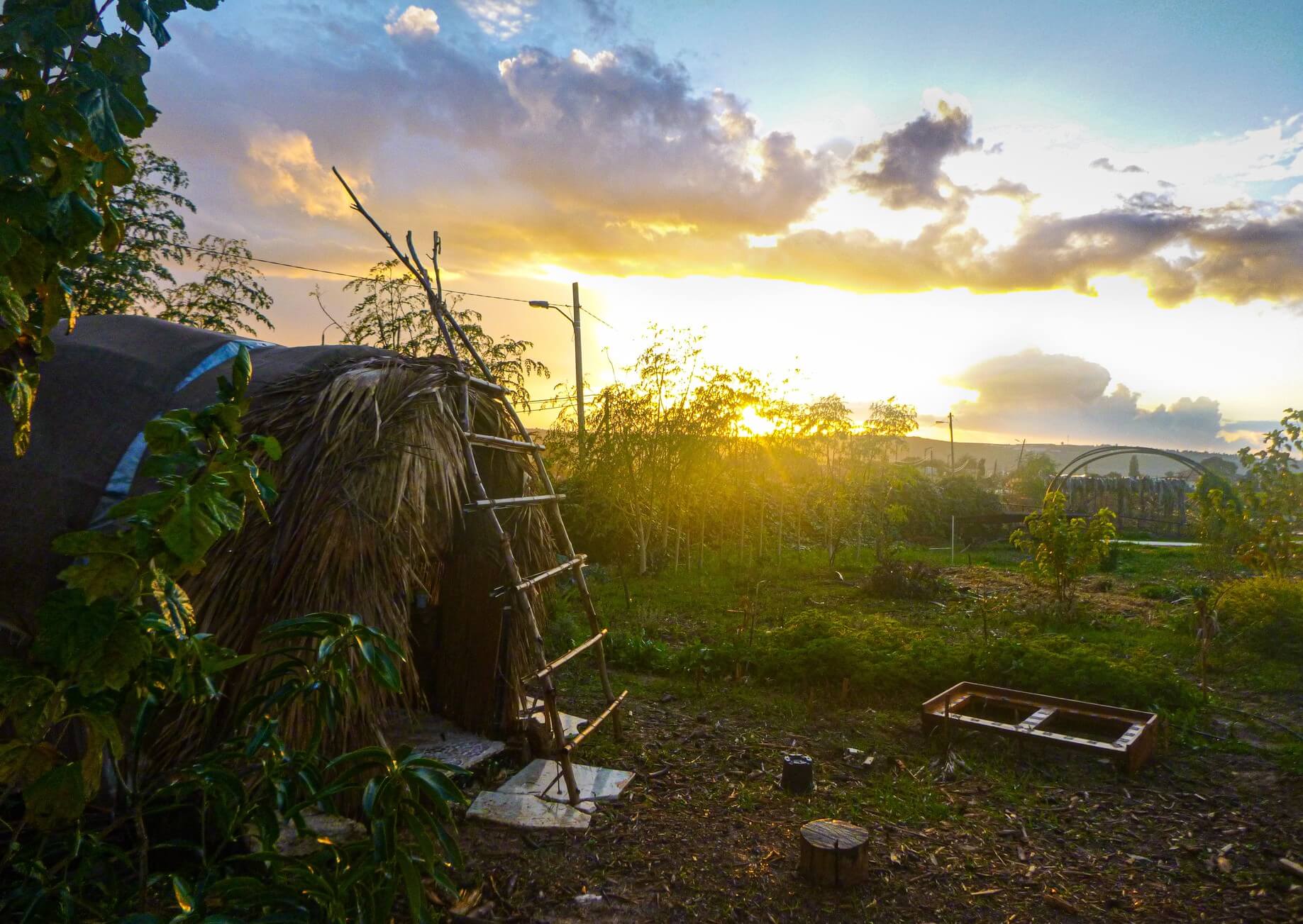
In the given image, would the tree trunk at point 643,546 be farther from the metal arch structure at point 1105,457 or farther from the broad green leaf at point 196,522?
the broad green leaf at point 196,522

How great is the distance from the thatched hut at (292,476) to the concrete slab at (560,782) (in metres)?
0.41

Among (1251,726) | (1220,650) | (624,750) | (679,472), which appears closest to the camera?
(624,750)

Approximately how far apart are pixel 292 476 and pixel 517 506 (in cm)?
188

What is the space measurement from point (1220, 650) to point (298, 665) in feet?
31.1

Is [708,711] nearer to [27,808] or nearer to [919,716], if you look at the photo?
[919,716]

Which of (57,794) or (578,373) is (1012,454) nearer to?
(578,373)

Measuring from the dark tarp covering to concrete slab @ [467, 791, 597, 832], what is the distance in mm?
2454

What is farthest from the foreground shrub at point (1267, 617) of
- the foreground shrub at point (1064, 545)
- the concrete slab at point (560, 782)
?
the concrete slab at point (560, 782)

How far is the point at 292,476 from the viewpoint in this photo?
13.5 feet

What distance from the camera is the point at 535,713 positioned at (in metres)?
5.66

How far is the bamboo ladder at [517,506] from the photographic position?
187 inches

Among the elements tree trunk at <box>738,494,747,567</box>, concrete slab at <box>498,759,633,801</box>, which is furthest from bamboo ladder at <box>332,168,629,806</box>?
tree trunk at <box>738,494,747,567</box>

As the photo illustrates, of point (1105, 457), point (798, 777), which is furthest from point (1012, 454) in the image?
point (798, 777)

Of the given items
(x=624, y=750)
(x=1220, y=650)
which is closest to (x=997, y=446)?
(x=1220, y=650)
